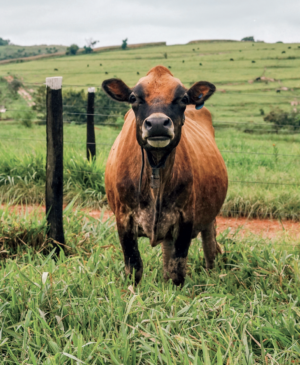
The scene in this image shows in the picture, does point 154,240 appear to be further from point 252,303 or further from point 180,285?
point 252,303

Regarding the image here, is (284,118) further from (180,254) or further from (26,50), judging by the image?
(26,50)

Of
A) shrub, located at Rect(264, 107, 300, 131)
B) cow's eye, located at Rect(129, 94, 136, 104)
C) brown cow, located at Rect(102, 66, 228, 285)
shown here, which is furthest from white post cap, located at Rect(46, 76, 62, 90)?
shrub, located at Rect(264, 107, 300, 131)

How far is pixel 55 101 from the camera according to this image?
4406 mm

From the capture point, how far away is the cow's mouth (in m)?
2.64

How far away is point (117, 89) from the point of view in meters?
3.14

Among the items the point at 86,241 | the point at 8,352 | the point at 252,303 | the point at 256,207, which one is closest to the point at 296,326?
the point at 252,303

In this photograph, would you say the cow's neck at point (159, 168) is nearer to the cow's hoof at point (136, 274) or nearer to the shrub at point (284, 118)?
the cow's hoof at point (136, 274)

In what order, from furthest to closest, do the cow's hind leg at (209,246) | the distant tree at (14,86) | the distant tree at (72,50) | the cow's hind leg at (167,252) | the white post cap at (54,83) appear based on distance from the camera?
1. the distant tree at (72,50)
2. the distant tree at (14,86)
3. the white post cap at (54,83)
4. the cow's hind leg at (209,246)
5. the cow's hind leg at (167,252)

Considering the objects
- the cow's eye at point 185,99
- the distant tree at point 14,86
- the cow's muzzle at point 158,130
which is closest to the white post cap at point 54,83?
the cow's eye at point 185,99

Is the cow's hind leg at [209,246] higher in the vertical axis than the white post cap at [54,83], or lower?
lower

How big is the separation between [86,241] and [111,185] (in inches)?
41.6

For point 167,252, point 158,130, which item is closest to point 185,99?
point 158,130

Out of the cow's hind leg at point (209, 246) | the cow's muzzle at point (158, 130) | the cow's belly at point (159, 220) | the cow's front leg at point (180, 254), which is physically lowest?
the cow's hind leg at point (209, 246)

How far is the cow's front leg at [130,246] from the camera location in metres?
3.26
